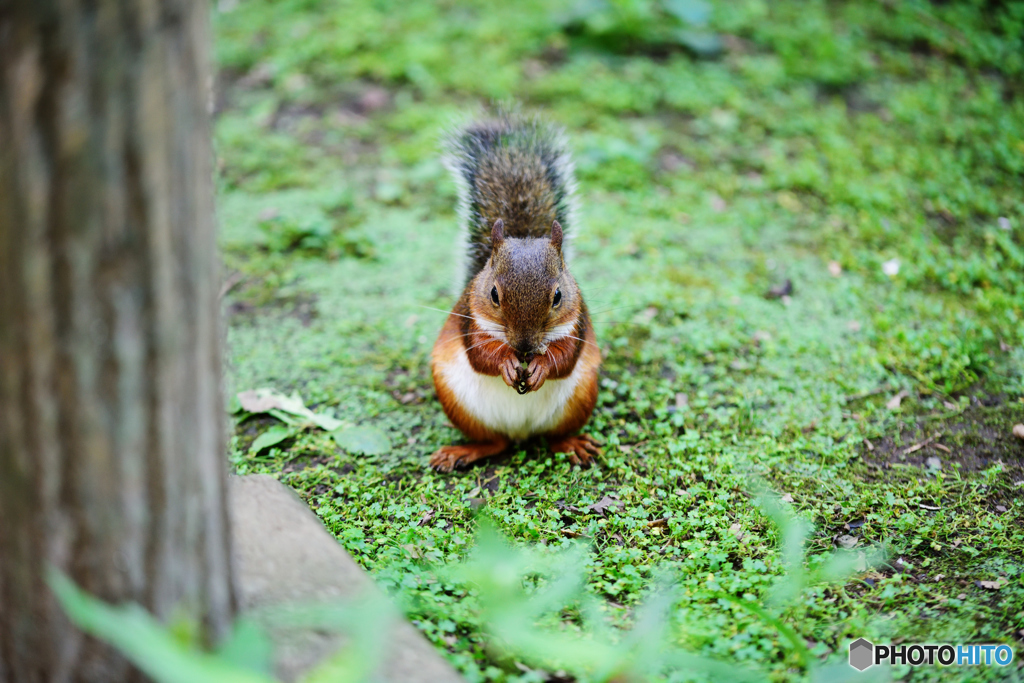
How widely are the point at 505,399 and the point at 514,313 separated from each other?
0.36m

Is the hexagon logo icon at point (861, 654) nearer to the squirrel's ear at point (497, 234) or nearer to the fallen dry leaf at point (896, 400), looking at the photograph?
the fallen dry leaf at point (896, 400)

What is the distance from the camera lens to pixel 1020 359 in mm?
3197

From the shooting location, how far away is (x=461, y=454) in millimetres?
2799

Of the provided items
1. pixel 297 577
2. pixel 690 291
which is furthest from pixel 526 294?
pixel 690 291

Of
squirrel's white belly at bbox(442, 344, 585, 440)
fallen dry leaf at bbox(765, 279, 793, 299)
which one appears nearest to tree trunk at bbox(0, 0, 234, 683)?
squirrel's white belly at bbox(442, 344, 585, 440)

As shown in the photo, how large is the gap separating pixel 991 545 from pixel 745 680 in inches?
42.6

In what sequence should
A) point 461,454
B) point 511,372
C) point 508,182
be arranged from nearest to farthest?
1. point 511,372
2. point 461,454
3. point 508,182

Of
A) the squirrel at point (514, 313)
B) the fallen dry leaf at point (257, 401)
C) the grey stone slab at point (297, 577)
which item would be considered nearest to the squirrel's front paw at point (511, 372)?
the squirrel at point (514, 313)

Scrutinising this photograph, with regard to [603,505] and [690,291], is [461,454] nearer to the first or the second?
[603,505]

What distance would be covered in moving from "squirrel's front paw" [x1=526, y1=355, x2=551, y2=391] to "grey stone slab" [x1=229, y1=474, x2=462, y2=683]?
813 millimetres

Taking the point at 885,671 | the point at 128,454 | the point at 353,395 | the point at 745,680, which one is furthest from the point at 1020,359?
the point at 128,454

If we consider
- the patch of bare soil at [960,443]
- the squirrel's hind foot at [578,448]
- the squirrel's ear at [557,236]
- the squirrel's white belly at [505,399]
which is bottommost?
the patch of bare soil at [960,443]

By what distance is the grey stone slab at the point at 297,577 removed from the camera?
167 centimetres

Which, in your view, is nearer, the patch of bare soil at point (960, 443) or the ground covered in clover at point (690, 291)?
the ground covered in clover at point (690, 291)
